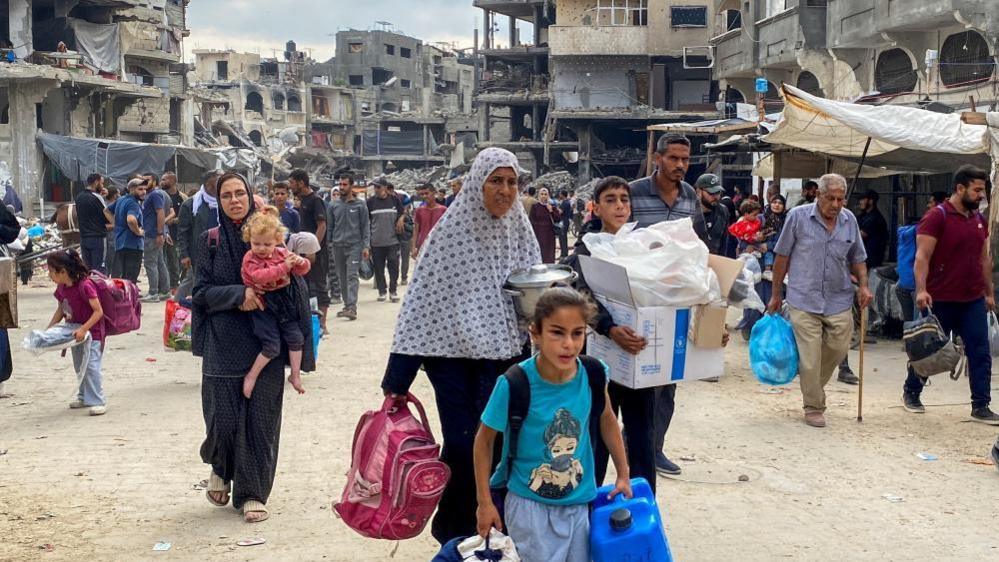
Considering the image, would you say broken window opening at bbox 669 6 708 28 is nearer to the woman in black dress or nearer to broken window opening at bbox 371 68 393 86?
broken window opening at bbox 371 68 393 86

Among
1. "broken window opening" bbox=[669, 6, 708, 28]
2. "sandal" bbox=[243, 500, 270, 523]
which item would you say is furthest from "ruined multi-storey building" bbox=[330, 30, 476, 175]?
"sandal" bbox=[243, 500, 270, 523]

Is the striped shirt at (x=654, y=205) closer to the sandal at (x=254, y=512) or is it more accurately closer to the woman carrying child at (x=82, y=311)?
the sandal at (x=254, y=512)

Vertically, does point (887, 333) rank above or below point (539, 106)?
below

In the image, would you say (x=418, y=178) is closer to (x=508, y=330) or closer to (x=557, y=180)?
(x=557, y=180)

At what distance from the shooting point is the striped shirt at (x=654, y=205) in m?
5.31

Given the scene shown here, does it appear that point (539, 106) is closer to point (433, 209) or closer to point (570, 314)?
point (433, 209)

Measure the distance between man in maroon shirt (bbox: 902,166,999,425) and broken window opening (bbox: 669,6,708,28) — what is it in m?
41.9

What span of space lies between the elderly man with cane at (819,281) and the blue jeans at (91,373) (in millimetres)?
4816

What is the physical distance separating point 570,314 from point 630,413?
58.9 inches

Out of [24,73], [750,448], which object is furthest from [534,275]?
[24,73]

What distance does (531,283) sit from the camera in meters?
3.75

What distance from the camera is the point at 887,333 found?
11.4 metres

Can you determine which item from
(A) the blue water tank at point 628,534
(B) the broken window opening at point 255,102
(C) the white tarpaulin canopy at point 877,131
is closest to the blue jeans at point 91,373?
(A) the blue water tank at point 628,534

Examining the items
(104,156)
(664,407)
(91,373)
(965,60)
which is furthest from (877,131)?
(104,156)
